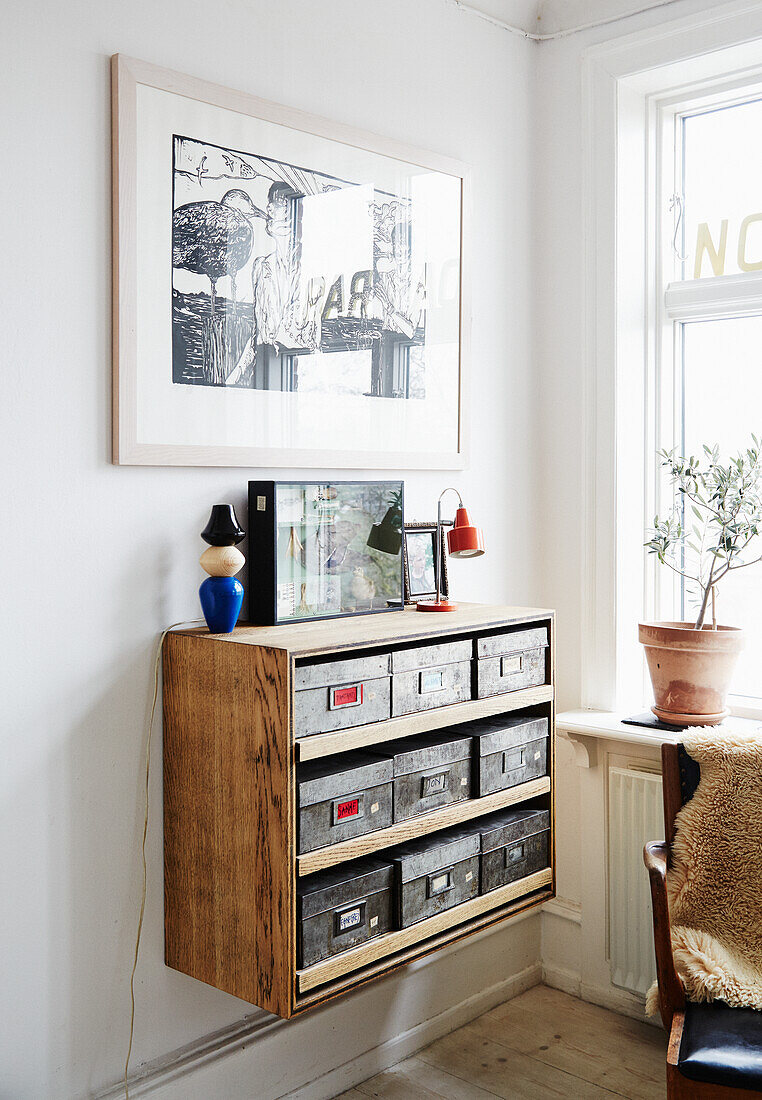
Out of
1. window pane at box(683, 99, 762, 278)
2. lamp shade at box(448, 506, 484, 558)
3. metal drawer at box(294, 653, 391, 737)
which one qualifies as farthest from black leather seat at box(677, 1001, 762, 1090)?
window pane at box(683, 99, 762, 278)

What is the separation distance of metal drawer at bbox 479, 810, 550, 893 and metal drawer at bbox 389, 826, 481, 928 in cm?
4

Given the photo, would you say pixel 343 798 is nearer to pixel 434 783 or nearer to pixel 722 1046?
pixel 434 783

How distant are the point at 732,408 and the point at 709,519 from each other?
0.35m

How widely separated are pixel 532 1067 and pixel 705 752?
96cm

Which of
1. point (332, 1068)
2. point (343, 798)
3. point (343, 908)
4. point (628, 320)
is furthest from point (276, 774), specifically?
point (628, 320)

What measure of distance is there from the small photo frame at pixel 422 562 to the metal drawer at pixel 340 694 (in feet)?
1.70

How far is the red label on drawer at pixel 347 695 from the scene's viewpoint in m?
1.86

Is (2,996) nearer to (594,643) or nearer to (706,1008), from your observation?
(706,1008)

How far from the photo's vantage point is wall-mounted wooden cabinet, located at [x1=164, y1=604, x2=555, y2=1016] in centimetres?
178

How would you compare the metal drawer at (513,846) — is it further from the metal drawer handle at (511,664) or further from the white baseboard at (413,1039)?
the white baseboard at (413,1039)

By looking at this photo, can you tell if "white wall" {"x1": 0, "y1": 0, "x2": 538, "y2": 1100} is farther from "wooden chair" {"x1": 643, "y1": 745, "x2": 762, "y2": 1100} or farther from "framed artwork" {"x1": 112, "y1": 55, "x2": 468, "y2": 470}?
"wooden chair" {"x1": 643, "y1": 745, "x2": 762, "y2": 1100}

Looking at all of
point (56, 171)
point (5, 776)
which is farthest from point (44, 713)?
point (56, 171)

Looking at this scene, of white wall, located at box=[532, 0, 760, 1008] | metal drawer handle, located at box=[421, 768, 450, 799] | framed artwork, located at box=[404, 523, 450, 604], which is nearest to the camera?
metal drawer handle, located at box=[421, 768, 450, 799]

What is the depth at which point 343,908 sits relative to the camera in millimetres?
1878
